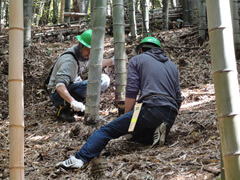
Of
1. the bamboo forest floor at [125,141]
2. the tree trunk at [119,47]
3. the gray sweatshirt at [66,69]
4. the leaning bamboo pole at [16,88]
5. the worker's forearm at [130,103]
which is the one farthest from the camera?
the gray sweatshirt at [66,69]

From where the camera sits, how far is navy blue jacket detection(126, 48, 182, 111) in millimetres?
3746

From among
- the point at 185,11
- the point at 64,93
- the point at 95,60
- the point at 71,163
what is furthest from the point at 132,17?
the point at 71,163

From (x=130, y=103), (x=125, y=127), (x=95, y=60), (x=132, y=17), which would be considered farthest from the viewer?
(x=132, y=17)

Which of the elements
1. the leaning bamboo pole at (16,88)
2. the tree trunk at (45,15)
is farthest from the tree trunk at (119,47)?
the tree trunk at (45,15)

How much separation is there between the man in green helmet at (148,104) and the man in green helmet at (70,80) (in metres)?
1.19

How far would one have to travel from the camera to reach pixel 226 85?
1.62 metres

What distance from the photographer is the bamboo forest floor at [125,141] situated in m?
3.10

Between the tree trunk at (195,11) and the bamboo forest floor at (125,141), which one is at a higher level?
the tree trunk at (195,11)

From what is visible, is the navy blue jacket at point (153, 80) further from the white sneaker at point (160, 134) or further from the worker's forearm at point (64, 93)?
the worker's forearm at point (64, 93)

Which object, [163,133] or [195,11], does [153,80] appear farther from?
[195,11]

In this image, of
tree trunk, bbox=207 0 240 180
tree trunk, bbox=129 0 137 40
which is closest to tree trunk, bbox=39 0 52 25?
tree trunk, bbox=129 0 137 40

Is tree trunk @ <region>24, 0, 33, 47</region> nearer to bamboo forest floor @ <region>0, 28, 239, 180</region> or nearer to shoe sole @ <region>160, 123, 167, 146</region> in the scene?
bamboo forest floor @ <region>0, 28, 239, 180</region>

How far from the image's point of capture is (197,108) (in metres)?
5.01

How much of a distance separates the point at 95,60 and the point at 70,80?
969 millimetres
